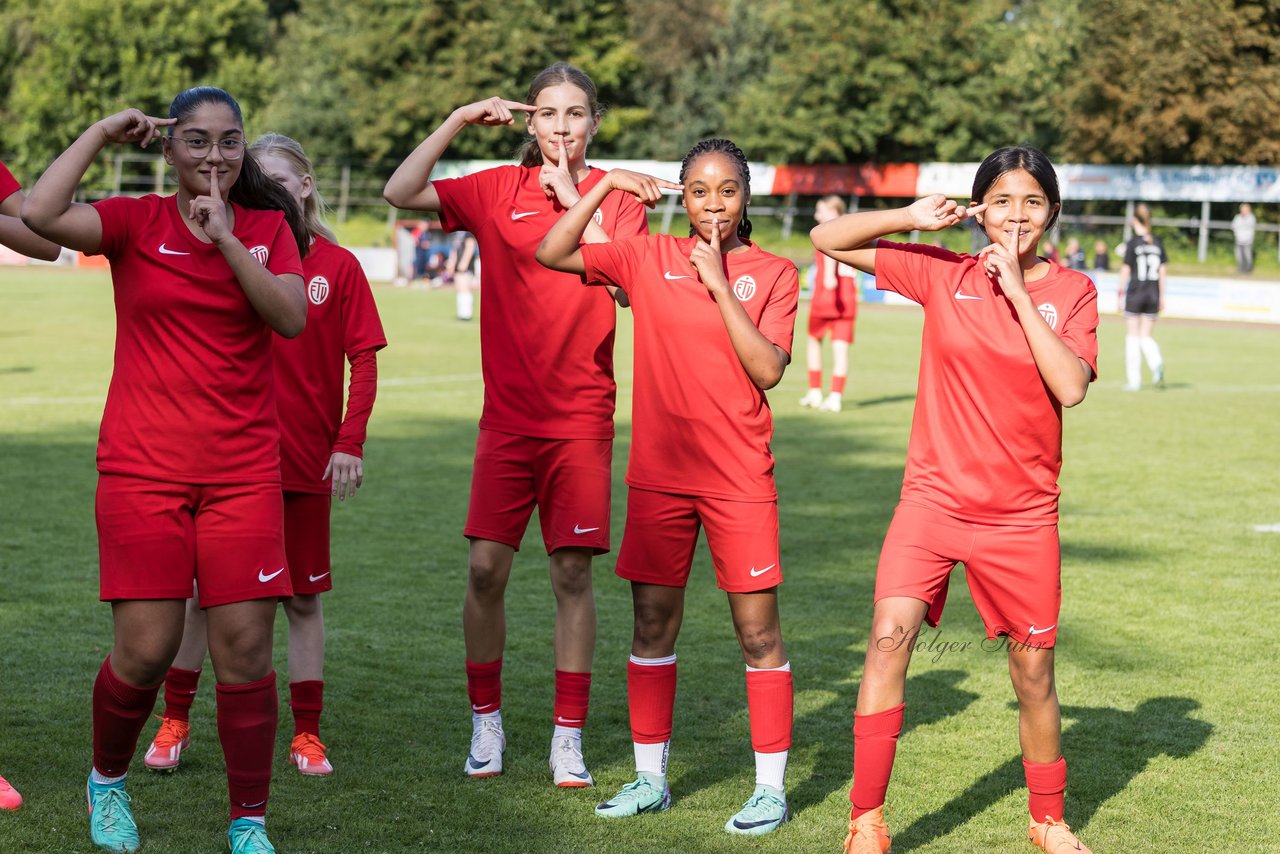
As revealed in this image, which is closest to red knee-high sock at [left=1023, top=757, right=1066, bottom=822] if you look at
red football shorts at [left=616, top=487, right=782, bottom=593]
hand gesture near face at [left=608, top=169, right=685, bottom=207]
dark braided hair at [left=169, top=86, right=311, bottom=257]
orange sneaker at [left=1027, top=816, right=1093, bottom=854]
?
orange sneaker at [left=1027, top=816, right=1093, bottom=854]

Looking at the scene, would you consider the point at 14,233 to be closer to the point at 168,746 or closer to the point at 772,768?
the point at 168,746

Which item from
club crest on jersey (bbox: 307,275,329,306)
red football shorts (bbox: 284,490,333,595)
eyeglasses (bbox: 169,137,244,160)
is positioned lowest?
red football shorts (bbox: 284,490,333,595)

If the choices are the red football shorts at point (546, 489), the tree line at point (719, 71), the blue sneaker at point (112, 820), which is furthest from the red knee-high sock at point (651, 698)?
Result: the tree line at point (719, 71)

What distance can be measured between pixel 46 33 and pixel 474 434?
60980mm

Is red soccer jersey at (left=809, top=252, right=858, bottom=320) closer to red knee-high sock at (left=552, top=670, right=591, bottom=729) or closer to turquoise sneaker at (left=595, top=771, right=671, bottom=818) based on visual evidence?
red knee-high sock at (left=552, top=670, right=591, bottom=729)

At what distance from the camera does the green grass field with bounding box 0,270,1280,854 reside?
186 inches

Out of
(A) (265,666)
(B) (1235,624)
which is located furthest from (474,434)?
(A) (265,666)

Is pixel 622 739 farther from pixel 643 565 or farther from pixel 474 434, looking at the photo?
pixel 474 434

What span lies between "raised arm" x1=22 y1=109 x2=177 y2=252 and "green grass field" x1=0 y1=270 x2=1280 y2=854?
1766 millimetres

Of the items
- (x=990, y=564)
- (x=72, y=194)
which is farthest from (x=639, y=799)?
(x=72, y=194)

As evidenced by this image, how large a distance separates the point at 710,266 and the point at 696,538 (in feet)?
2.92

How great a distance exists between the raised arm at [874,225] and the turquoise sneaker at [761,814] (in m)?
1.67

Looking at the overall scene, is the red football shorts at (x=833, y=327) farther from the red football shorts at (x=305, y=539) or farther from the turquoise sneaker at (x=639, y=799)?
the turquoise sneaker at (x=639, y=799)

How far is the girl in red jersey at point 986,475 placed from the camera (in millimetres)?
4391
